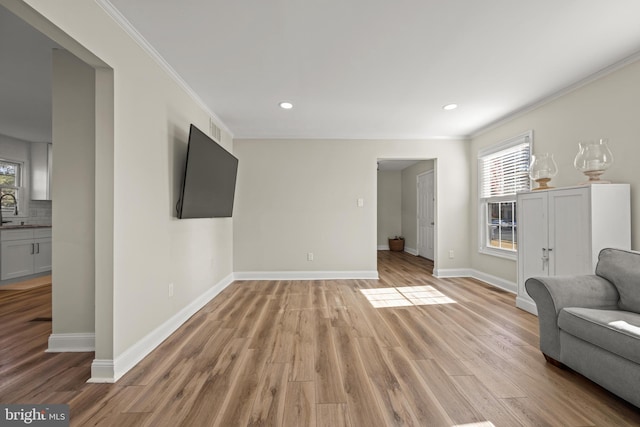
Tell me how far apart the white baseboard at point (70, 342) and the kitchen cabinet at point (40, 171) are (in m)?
4.53

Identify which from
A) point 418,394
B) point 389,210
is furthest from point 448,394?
point 389,210

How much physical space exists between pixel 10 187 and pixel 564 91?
8329mm

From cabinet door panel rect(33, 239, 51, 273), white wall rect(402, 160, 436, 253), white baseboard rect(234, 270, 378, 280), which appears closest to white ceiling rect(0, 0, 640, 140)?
cabinet door panel rect(33, 239, 51, 273)

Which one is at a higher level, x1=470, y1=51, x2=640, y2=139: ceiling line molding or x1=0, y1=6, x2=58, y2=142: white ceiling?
x1=0, y1=6, x2=58, y2=142: white ceiling

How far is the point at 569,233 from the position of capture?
2.61 meters

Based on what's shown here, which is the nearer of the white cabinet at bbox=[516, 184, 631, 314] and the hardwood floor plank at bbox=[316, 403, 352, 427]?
the hardwood floor plank at bbox=[316, 403, 352, 427]

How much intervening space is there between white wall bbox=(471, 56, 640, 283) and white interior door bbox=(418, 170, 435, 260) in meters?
2.74

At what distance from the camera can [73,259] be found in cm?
217

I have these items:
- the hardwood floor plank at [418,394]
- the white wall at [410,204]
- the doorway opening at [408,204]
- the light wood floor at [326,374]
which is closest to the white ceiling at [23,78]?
the light wood floor at [326,374]

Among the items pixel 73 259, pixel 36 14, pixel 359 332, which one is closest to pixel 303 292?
pixel 359 332

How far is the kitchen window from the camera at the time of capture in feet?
15.8

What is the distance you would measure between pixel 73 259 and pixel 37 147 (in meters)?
4.92

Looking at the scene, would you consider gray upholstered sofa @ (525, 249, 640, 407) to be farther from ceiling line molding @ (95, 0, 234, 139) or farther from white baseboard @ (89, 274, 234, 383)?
ceiling line molding @ (95, 0, 234, 139)

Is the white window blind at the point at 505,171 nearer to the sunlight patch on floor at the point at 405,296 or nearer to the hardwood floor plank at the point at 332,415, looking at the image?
the sunlight patch on floor at the point at 405,296
